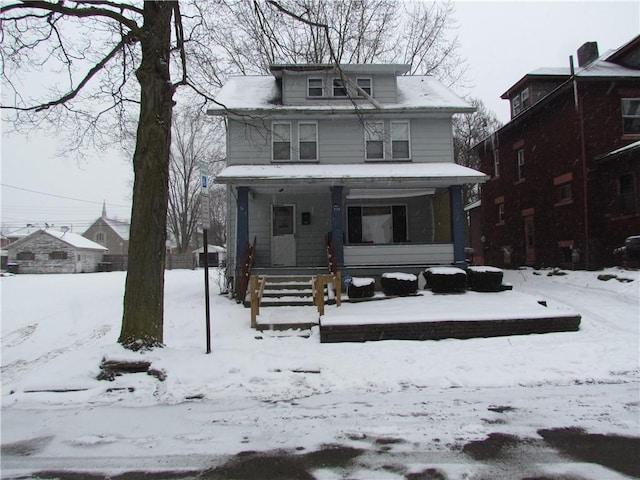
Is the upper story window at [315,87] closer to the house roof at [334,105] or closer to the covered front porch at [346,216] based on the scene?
the house roof at [334,105]

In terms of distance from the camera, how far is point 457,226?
41.0ft

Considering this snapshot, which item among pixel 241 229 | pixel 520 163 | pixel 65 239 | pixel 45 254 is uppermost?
pixel 520 163

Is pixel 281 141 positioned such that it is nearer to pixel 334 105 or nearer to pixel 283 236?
pixel 334 105

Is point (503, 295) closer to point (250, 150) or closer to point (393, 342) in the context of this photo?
point (393, 342)

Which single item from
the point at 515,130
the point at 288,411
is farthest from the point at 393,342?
the point at 515,130

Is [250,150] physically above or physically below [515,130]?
below

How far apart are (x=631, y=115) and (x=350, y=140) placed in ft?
35.3

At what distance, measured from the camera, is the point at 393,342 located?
24.5ft

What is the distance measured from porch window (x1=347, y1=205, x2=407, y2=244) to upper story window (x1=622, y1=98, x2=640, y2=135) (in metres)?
9.00

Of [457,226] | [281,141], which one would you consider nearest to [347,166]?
[281,141]

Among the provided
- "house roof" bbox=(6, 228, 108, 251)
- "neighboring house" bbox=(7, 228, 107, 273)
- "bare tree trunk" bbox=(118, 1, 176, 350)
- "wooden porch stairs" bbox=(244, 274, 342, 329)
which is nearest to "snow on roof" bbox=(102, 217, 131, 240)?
Result: "house roof" bbox=(6, 228, 108, 251)

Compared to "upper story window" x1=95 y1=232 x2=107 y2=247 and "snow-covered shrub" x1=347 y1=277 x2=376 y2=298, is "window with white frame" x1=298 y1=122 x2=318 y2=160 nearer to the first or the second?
"snow-covered shrub" x1=347 y1=277 x2=376 y2=298

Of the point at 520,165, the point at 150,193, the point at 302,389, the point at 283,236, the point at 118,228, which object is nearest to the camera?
the point at 302,389

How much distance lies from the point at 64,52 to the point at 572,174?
16745mm
